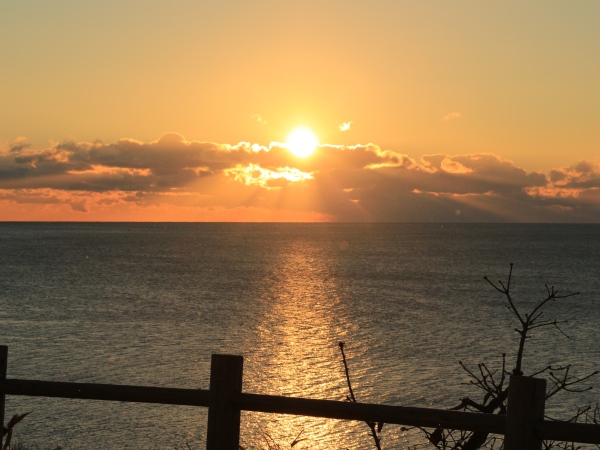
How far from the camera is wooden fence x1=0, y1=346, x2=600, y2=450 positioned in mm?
4125

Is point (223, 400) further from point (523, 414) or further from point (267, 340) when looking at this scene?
point (267, 340)

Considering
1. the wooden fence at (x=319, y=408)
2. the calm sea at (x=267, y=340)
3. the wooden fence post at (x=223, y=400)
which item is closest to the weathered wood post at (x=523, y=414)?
the wooden fence at (x=319, y=408)

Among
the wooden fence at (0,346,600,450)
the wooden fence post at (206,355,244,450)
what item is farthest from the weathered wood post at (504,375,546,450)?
the wooden fence post at (206,355,244,450)

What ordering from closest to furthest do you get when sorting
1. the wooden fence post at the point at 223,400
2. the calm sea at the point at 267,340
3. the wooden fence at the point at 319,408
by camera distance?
the wooden fence at the point at 319,408 < the wooden fence post at the point at 223,400 < the calm sea at the point at 267,340

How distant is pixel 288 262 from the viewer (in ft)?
450

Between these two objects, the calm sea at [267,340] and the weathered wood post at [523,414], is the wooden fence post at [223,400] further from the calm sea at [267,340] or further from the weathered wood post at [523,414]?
the calm sea at [267,340]

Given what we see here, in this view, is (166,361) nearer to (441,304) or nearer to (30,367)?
(30,367)

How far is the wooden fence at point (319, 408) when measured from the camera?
412 centimetres

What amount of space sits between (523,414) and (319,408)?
1110 mm

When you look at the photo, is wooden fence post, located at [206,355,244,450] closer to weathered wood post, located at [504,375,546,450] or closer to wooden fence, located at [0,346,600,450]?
wooden fence, located at [0,346,600,450]

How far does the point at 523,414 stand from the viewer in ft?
13.6

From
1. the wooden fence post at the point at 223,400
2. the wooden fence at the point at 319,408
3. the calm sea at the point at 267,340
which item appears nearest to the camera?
the wooden fence at the point at 319,408

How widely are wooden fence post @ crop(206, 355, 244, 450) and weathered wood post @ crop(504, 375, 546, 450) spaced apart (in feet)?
5.01

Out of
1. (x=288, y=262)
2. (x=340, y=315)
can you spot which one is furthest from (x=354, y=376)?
(x=288, y=262)
